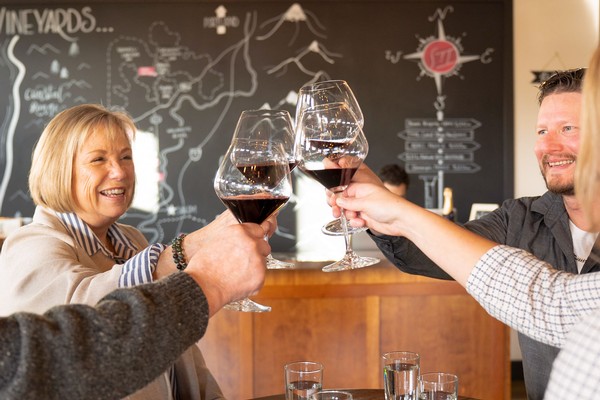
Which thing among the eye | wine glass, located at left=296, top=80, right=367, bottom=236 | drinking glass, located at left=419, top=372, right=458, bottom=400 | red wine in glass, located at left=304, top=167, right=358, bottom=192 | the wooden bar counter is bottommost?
the wooden bar counter

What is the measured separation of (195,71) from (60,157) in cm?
342

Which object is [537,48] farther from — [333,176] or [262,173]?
[262,173]

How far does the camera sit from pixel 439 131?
5418mm

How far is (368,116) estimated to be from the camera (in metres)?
5.38

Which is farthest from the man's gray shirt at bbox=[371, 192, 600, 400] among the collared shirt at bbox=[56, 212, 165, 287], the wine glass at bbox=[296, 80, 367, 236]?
the collared shirt at bbox=[56, 212, 165, 287]

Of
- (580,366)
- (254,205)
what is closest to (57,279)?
(254,205)

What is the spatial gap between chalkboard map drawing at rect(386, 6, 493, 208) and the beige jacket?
3.64 meters

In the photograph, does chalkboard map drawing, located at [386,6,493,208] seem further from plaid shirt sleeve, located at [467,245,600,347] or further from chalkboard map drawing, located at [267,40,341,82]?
plaid shirt sleeve, located at [467,245,600,347]

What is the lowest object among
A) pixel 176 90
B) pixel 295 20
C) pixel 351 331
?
pixel 351 331

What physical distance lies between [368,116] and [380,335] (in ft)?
7.95

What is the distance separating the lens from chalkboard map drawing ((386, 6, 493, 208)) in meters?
5.40

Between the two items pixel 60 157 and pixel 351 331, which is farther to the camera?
pixel 351 331

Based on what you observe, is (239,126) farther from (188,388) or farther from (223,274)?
(188,388)

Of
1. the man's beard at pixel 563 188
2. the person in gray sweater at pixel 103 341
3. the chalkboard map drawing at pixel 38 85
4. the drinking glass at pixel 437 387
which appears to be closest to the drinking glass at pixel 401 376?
the drinking glass at pixel 437 387
